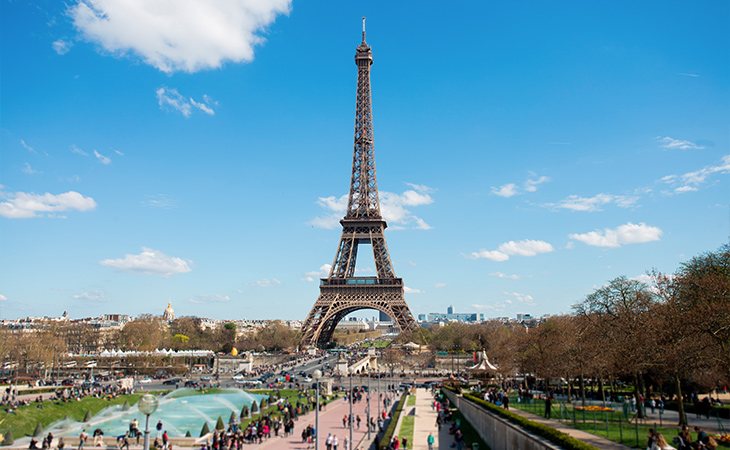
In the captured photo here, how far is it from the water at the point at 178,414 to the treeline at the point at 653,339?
24.0m

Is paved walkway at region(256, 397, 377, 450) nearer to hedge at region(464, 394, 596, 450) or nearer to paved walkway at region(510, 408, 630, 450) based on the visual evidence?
hedge at region(464, 394, 596, 450)

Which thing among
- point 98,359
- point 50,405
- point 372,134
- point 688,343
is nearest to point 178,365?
point 98,359

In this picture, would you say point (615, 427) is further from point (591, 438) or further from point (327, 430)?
point (327, 430)

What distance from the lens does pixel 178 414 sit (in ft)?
146

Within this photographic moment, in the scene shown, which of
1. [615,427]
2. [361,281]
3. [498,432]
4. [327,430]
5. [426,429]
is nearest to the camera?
[498,432]

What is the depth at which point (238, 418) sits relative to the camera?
4181 cm

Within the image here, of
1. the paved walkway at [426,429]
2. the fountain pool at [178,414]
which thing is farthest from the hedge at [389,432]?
the fountain pool at [178,414]

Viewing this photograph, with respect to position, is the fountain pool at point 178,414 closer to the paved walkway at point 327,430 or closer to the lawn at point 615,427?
the paved walkway at point 327,430

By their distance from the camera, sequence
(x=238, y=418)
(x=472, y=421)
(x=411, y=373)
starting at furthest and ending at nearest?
1. (x=411, y=373)
2. (x=238, y=418)
3. (x=472, y=421)

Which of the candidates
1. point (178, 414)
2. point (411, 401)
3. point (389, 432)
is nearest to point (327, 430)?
point (389, 432)

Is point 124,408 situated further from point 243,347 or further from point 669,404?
point 243,347

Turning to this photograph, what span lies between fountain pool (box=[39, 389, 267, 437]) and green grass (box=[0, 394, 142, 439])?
212 cm

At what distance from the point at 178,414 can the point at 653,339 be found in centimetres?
3390

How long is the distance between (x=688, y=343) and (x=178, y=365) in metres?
76.7
